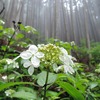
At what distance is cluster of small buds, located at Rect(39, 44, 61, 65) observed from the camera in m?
0.67

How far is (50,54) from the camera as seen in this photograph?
67 centimetres

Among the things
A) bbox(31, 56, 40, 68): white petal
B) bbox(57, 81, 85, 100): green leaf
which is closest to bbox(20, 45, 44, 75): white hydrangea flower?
bbox(31, 56, 40, 68): white petal

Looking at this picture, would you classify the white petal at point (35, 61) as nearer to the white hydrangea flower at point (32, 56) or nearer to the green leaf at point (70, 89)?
the white hydrangea flower at point (32, 56)

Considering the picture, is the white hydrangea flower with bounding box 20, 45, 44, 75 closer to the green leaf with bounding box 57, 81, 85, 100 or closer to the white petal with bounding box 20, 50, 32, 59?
the white petal with bounding box 20, 50, 32, 59

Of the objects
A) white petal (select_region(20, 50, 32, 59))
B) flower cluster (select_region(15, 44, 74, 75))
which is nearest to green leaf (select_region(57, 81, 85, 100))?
flower cluster (select_region(15, 44, 74, 75))

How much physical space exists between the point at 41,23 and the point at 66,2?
13.9ft

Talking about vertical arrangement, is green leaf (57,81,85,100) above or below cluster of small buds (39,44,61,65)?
below

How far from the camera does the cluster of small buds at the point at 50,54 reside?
0.67 meters

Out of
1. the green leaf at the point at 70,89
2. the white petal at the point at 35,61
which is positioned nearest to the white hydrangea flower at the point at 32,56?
the white petal at the point at 35,61

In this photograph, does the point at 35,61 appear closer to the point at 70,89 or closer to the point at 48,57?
the point at 48,57

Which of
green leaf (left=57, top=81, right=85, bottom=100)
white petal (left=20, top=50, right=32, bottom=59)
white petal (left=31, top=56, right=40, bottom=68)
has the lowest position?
green leaf (left=57, top=81, right=85, bottom=100)

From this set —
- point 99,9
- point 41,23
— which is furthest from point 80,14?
point 41,23

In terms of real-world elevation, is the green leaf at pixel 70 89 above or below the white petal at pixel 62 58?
below

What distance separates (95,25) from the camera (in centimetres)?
2141
